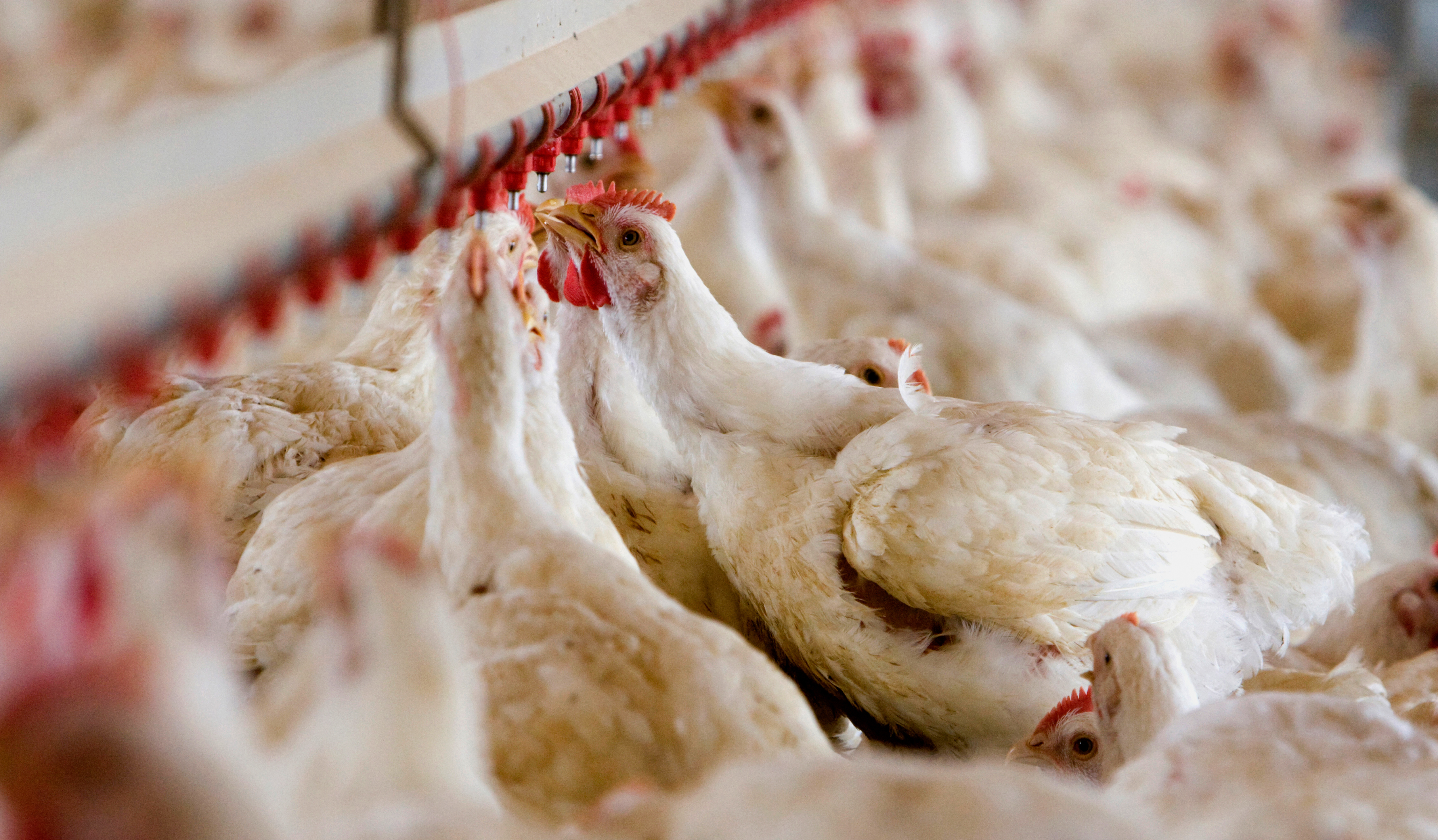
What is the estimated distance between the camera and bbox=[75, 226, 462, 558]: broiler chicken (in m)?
2.04

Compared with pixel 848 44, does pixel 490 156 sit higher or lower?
lower

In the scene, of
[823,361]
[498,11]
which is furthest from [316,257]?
[823,361]

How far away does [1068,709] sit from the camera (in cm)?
186

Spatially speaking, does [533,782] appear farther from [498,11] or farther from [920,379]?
[920,379]

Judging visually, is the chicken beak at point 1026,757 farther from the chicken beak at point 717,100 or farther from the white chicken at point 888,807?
the chicken beak at point 717,100

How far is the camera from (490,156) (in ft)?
4.93

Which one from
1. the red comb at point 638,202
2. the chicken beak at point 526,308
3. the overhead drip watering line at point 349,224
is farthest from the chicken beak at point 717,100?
the chicken beak at point 526,308

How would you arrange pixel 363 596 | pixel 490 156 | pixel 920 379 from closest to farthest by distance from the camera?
pixel 363 596 → pixel 490 156 → pixel 920 379

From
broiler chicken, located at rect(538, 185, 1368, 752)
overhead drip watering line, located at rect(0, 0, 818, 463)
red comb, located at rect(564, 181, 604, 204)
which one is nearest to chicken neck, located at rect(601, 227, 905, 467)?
broiler chicken, located at rect(538, 185, 1368, 752)

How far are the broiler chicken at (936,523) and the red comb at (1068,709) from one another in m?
0.07

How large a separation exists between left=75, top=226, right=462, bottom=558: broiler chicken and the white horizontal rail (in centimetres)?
75

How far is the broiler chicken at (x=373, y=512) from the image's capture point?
1740 millimetres

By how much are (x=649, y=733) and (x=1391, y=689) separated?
1325 mm

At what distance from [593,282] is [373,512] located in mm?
511
